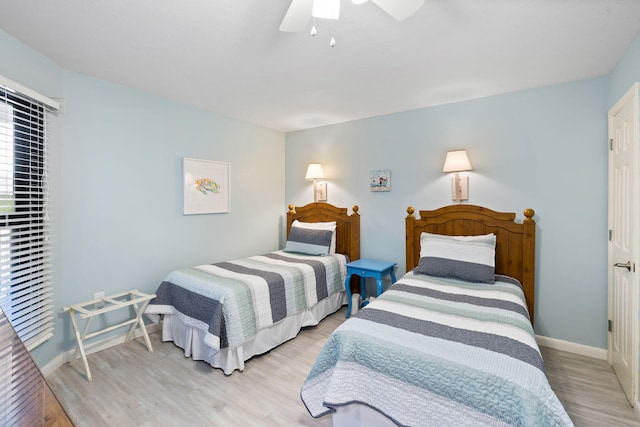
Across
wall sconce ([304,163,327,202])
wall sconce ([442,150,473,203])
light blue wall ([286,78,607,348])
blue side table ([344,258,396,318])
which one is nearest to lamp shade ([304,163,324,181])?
wall sconce ([304,163,327,202])

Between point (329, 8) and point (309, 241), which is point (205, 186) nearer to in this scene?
point (309, 241)

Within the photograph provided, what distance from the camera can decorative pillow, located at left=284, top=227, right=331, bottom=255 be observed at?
12.5 ft

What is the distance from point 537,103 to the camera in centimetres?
287

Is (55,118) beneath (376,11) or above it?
beneath

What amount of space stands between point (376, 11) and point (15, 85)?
231cm

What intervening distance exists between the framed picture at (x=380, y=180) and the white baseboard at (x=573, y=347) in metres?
2.16

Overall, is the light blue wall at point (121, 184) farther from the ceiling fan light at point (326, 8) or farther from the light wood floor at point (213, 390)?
the ceiling fan light at point (326, 8)

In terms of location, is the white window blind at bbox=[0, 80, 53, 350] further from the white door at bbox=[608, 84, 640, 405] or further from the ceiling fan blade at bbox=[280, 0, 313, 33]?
the white door at bbox=[608, 84, 640, 405]

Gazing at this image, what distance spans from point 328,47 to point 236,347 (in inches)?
93.9

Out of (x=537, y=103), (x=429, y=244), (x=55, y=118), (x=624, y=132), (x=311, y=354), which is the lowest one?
(x=311, y=354)

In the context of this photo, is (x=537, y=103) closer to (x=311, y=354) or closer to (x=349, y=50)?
(x=349, y=50)

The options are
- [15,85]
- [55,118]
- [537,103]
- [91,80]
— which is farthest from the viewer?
[537,103]

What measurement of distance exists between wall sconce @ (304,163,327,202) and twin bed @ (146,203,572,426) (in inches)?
5.8

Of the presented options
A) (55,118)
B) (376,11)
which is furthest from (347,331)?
(55,118)
